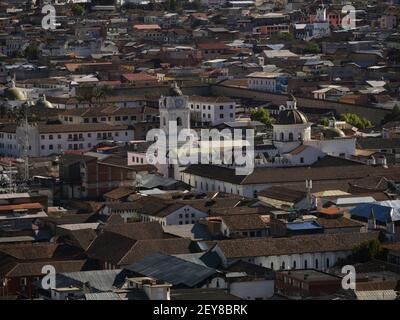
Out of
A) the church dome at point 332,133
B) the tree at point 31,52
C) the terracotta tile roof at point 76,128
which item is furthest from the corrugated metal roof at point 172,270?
the tree at point 31,52

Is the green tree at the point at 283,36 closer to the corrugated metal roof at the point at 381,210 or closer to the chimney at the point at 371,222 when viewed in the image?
the corrugated metal roof at the point at 381,210

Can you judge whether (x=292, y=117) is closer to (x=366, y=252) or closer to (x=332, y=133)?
(x=332, y=133)

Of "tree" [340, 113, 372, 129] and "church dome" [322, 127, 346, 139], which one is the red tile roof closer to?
"tree" [340, 113, 372, 129]

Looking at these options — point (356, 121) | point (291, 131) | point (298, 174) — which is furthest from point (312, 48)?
point (298, 174)

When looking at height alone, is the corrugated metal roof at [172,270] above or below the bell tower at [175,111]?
above
